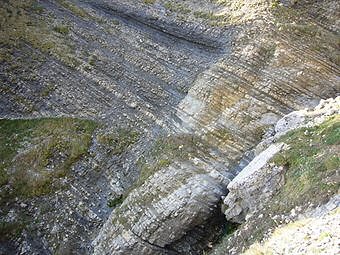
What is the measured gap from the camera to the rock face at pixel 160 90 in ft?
48.6

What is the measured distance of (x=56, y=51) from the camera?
19.9 m

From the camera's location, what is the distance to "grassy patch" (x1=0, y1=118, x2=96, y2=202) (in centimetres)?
1706

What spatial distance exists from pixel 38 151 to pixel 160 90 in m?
5.64

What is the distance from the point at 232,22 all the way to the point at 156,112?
5114 mm

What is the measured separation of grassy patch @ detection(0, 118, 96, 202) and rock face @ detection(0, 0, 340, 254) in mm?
452

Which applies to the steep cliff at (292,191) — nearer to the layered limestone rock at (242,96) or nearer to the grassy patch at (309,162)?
the grassy patch at (309,162)

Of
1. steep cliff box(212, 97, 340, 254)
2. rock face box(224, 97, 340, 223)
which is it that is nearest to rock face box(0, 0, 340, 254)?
rock face box(224, 97, 340, 223)

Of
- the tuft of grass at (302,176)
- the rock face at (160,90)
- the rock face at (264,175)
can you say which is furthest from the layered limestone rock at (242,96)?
the tuft of grass at (302,176)

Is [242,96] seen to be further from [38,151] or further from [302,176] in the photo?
[38,151]

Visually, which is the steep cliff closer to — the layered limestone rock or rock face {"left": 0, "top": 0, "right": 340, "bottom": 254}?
the layered limestone rock

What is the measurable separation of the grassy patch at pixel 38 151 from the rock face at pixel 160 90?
452 millimetres

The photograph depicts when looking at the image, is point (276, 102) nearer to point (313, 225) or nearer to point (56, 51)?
point (313, 225)

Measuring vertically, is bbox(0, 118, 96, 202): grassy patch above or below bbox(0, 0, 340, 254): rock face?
below

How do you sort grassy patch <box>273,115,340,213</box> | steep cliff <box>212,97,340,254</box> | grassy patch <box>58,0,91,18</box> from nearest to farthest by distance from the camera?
steep cliff <box>212,97,340,254</box> → grassy patch <box>273,115,340,213</box> → grassy patch <box>58,0,91,18</box>
